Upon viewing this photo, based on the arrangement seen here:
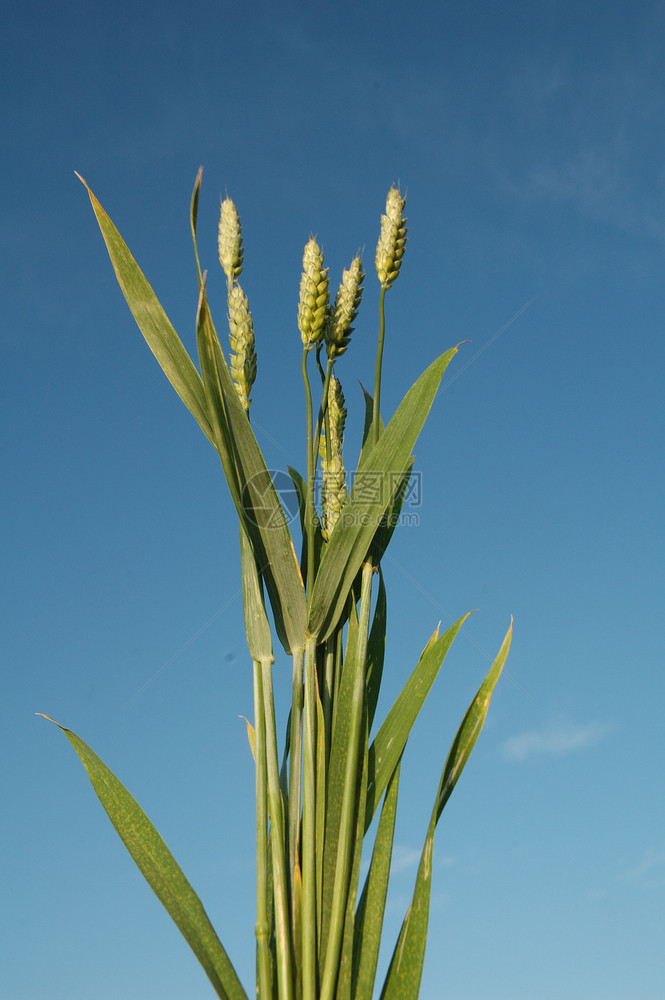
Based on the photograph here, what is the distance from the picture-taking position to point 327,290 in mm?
1547

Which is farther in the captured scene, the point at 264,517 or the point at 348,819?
the point at 264,517

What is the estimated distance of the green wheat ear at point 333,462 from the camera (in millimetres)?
1606

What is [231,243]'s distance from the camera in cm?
157

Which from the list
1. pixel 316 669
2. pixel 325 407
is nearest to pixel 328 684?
pixel 316 669

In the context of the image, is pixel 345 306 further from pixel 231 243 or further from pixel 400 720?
pixel 400 720

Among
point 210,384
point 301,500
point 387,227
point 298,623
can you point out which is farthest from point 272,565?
point 387,227

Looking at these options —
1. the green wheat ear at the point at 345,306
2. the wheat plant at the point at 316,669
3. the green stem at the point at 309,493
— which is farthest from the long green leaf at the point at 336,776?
the green wheat ear at the point at 345,306

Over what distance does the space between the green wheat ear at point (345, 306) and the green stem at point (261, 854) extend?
0.67m

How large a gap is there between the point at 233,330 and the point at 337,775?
33.4 inches

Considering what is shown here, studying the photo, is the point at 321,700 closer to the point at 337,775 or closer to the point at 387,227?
the point at 337,775

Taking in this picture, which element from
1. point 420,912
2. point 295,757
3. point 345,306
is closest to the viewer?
point 420,912

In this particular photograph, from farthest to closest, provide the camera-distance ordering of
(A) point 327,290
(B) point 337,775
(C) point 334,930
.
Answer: (A) point 327,290 → (B) point 337,775 → (C) point 334,930

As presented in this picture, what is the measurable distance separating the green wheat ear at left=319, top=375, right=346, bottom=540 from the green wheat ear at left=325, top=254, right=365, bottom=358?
0.29 ft

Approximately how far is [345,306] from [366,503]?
40 centimetres
